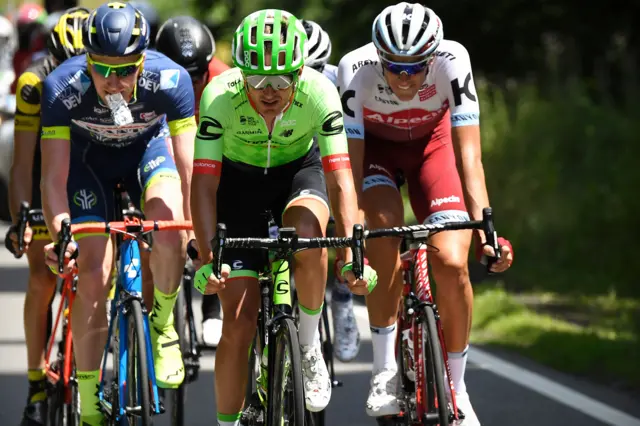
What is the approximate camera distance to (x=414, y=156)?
7.25 m

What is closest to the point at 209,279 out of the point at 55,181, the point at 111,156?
the point at 55,181

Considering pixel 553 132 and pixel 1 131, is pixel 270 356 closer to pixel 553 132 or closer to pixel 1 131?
pixel 1 131

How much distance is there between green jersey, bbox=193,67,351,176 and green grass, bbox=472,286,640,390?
3.44m

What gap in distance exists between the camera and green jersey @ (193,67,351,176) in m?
6.15

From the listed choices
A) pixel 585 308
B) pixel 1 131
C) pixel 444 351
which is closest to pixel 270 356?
pixel 444 351

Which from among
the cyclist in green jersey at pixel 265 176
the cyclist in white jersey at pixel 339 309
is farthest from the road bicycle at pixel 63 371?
the cyclist in white jersey at pixel 339 309

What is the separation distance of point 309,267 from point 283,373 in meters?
0.52

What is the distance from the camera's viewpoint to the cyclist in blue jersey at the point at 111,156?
6.59 metres

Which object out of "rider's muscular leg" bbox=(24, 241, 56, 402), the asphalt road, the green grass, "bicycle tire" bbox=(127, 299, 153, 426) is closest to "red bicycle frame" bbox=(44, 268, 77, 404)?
"rider's muscular leg" bbox=(24, 241, 56, 402)

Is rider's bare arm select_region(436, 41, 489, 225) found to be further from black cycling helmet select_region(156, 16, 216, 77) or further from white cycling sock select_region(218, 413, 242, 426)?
black cycling helmet select_region(156, 16, 216, 77)

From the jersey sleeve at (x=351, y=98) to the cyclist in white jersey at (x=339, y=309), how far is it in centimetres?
124

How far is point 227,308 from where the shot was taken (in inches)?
249

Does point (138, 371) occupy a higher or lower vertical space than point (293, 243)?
lower

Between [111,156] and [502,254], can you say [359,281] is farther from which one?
[111,156]
